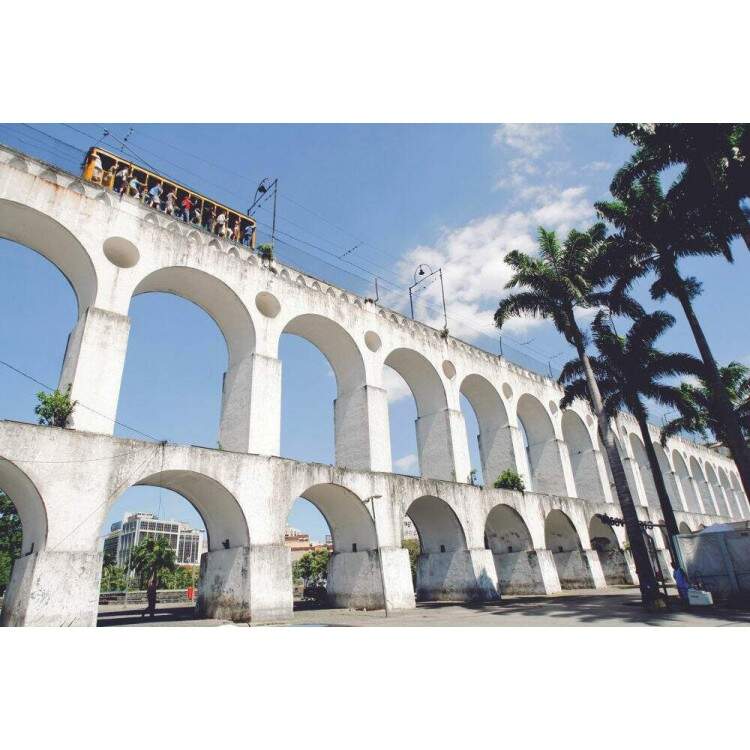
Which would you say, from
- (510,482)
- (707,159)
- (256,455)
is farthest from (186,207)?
(510,482)

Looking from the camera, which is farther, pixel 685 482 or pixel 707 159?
pixel 685 482

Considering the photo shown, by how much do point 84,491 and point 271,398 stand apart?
724 centimetres

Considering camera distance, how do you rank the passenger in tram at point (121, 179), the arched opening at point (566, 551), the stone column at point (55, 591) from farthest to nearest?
the arched opening at point (566, 551)
the passenger in tram at point (121, 179)
the stone column at point (55, 591)

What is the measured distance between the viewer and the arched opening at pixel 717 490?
53.6m

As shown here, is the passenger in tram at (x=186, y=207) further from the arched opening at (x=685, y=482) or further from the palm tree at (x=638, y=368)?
the arched opening at (x=685, y=482)

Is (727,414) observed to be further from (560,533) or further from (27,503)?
(27,503)

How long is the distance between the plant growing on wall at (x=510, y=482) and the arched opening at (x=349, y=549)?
929cm

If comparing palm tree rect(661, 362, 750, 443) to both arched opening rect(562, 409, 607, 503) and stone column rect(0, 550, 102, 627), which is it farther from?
stone column rect(0, 550, 102, 627)

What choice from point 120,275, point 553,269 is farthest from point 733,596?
point 120,275

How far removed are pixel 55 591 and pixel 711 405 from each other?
1340 inches

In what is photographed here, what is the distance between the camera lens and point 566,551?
28.7 m

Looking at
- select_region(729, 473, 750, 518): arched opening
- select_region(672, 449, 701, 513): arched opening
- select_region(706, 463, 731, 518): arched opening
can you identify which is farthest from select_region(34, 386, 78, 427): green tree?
select_region(729, 473, 750, 518): arched opening

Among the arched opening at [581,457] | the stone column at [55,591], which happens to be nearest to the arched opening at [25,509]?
the stone column at [55,591]
